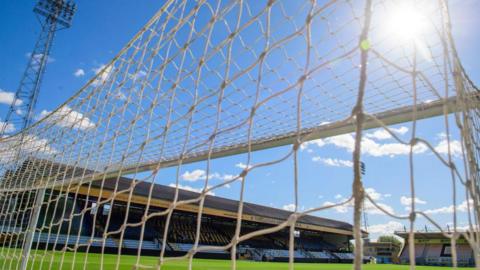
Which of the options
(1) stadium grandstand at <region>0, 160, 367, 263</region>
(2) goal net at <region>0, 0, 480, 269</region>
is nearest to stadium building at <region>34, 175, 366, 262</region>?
(1) stadium grandstand at <region>0, 160, 367, 263</region>

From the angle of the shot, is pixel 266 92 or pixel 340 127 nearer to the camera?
pixel 340 127

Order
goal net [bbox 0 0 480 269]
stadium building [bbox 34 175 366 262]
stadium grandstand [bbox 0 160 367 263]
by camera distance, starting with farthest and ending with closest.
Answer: stadium building [bbox 34 175 366 262] → stadium grandstand [bbox 0 160 367 263] → goal net [bbox 0 0 480 269]

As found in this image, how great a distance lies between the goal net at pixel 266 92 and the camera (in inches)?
40.6

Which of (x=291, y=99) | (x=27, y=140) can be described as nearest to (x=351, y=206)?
(x=291, y=99)

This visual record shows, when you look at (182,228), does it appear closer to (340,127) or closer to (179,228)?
(179,228)

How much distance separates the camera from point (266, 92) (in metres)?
2.52

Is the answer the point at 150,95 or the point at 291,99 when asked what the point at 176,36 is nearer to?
the point at 150,95

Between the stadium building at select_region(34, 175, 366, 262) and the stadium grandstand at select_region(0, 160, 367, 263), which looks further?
the stadium building at select_region(34, 175, 366, 262)

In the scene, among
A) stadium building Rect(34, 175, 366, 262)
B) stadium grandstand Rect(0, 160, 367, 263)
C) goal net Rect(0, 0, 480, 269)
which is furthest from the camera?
stadium building Rect(34, 175, 366, 262)

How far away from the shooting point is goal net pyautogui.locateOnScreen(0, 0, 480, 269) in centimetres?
103

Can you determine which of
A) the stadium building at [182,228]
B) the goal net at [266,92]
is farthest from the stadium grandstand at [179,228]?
the goal net at [266,92]

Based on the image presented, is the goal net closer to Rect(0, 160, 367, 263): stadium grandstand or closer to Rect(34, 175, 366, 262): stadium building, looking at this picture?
Rect(0, 160, 367, 263): stadium grandstand

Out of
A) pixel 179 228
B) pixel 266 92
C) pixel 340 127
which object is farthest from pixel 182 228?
pixel 340 127

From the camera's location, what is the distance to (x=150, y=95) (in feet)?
7.90
